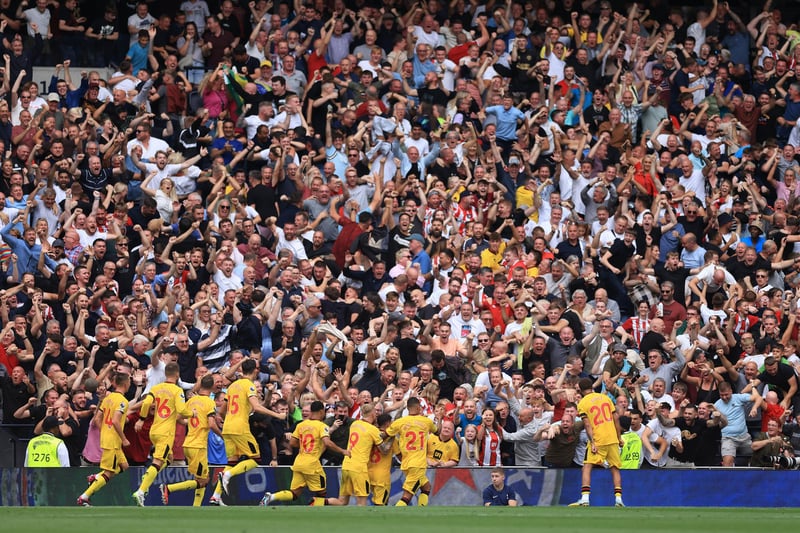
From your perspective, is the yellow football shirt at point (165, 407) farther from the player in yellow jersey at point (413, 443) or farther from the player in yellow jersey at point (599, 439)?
the player in yellow jersey at point (599, 439)

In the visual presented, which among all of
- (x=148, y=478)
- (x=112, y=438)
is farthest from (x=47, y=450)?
(x=148, y=478)

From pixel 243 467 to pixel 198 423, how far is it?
0.85 m

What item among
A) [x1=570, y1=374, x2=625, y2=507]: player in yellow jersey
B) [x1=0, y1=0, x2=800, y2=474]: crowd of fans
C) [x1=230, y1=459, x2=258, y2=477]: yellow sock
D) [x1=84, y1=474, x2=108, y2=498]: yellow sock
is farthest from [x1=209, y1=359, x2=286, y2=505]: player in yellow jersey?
[x1=570, y1=374, x2=625, y2=507]: player in yellow jersey

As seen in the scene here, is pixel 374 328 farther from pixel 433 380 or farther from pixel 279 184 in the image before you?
pixel 279 184

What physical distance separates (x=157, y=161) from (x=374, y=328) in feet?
17.4

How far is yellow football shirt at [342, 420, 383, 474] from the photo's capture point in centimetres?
2036

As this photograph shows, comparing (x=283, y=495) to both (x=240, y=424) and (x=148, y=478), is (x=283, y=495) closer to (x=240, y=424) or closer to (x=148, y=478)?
(x=240, y=424)

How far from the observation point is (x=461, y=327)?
76.7 ft

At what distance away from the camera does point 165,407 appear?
67.4 ft

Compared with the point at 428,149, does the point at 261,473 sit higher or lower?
lower

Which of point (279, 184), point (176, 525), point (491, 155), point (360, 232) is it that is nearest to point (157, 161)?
point (279, 184)

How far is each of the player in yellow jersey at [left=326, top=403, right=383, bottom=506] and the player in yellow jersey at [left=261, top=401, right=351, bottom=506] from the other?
0.44 feet

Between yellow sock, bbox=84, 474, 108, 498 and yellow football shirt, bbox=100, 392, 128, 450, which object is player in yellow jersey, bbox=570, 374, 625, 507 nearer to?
yellow football shirt, bbox=100, 392, 128, 450

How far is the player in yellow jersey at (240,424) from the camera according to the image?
20.8 metres
